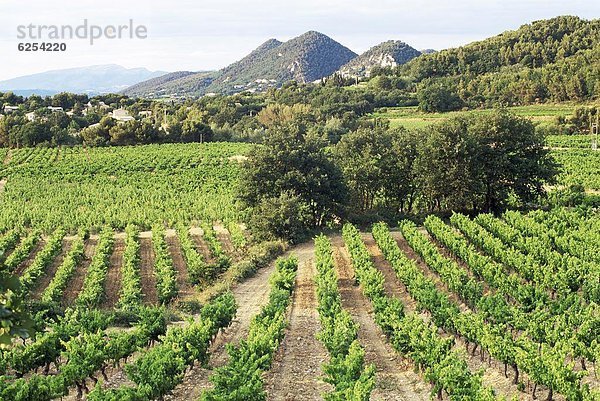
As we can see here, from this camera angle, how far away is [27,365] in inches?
640

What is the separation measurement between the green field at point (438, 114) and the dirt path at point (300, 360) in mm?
64736

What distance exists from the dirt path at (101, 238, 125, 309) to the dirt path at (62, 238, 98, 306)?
1.19 m

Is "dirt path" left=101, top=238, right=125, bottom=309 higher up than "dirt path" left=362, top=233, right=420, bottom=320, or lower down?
lower down

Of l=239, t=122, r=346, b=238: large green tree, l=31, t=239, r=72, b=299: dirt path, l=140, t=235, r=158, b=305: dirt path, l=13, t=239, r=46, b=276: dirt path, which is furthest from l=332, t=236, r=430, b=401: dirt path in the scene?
l=13, t=239, r=46, b=276: dirt path

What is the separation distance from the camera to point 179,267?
3150 centimetres

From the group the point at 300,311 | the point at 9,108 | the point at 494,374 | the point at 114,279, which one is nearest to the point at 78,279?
the point at 114,279

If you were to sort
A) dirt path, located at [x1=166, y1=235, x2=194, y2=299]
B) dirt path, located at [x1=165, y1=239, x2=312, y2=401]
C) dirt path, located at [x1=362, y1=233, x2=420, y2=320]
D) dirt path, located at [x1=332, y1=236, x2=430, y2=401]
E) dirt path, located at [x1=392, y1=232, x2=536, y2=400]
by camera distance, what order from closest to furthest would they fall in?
dirt path, located at [x1=392, y1=232, x2=536, y2=400] → dirt path, located at [x1=332, y1=236, x2=430, y2=401] → dirt path, located at [x1=165, y1=239, x2=312, y2=401] → dirt path, located at [x1=362, y1=233, x2=420, y2=320] → dirt path, located at [x1=166, y1=235, x2=194, y2=299]

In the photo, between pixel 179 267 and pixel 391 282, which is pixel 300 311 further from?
pixel 179 267

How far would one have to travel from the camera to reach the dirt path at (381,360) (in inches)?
633

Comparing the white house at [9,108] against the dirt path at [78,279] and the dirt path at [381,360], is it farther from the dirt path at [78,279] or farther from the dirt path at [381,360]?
the dirt path at [381,360]

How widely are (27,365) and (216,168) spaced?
52.3 metres

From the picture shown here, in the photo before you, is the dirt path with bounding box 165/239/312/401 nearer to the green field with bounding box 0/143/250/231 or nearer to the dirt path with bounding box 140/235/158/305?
the dirt path with bounding box 140/235/158/305

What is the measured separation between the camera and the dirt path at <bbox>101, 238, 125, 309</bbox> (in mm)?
26031

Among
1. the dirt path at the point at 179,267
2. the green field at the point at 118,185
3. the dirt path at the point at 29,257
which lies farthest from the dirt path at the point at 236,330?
the green field at the point at 118,185
